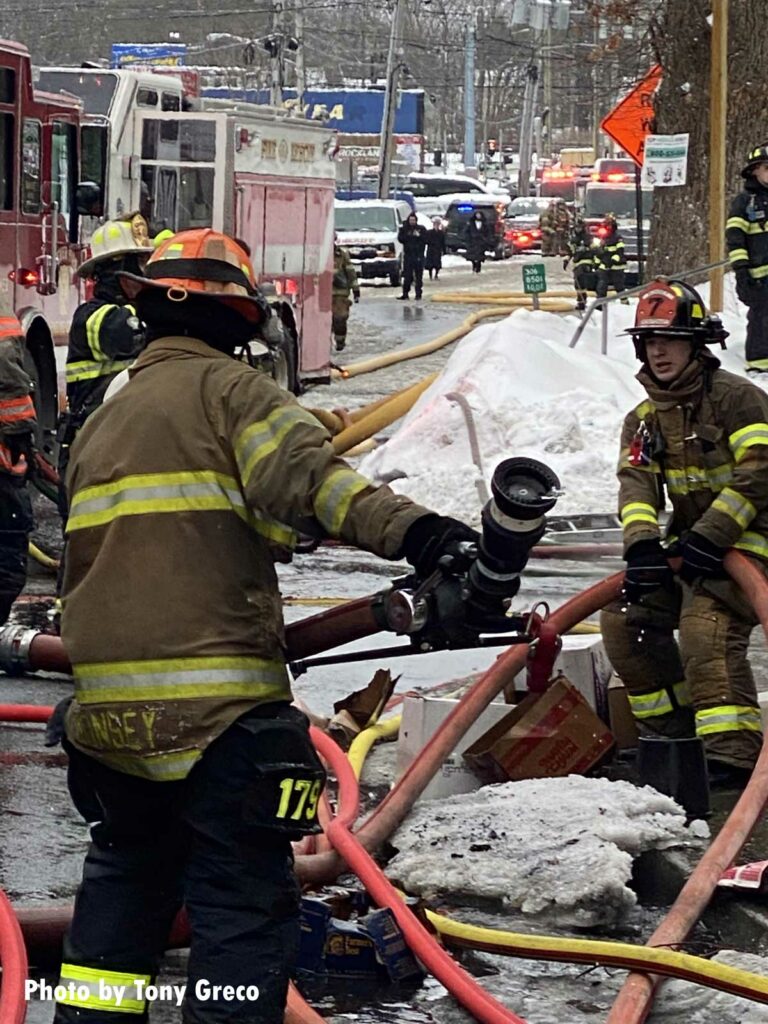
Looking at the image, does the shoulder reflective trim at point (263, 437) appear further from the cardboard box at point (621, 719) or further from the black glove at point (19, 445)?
the black glove at point (19, 445)

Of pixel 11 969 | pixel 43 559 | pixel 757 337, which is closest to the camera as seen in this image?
pixel 11 969

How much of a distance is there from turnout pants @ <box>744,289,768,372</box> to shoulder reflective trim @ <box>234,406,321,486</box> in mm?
11075

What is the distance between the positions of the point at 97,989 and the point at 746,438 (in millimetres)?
3101

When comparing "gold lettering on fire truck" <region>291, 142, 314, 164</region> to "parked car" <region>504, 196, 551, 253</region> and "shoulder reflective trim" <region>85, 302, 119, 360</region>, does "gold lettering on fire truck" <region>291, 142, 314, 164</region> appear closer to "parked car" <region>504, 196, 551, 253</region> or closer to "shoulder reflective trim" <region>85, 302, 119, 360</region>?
"shoulder reflective trim" <region>85, 302, 119, 360</region>

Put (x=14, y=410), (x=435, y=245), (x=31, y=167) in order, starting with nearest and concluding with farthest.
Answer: (x=14, y=410)
(x=31, y=167)
(x=435, y=245)

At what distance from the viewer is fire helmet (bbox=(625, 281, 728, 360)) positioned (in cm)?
596

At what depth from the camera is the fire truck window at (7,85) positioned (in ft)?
42.3

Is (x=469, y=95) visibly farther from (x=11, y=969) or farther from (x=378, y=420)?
(x=11, y=969)

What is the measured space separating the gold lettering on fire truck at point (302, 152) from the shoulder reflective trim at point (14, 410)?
11777 mm

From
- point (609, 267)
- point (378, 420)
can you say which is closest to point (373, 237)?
point (609, 267)

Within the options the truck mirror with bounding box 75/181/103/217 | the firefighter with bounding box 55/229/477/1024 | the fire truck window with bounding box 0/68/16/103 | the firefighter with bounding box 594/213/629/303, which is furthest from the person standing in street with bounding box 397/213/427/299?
the firefighter with bounding box 55/229/477/1024

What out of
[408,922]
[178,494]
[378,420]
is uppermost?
[178,494]

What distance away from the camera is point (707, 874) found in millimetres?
4891

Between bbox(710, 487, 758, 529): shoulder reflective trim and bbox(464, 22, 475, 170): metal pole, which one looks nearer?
bbox(710, 487, 758, 529): shoulder reflective trim
